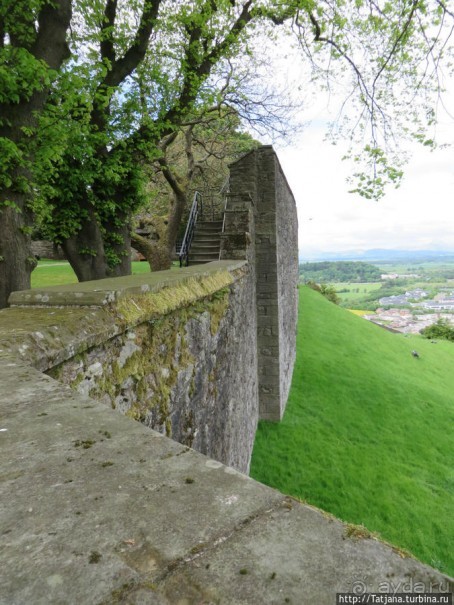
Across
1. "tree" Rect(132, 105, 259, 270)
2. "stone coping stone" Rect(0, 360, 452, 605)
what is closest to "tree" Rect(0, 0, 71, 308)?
"tree" Rect(132, 105, 259, 270)

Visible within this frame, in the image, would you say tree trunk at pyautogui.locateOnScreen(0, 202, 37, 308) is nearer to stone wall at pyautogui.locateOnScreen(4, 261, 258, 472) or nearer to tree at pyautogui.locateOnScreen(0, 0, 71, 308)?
tree at pyautogui.locateOnScreen(0, 0, 71, 308)

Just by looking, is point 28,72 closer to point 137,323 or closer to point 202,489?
point 137,323

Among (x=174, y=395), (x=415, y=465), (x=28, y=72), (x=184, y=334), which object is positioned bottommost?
(x=415, y=465)

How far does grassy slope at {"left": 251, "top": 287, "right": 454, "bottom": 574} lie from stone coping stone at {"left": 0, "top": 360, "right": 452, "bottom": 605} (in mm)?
6713

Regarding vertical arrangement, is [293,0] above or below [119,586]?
above

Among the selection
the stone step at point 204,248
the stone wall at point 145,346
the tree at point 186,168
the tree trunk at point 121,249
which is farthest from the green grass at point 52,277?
the stone wall at point 145,346

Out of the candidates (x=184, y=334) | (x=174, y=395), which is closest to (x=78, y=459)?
(x=174, y=395)

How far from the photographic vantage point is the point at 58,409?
1.46 m

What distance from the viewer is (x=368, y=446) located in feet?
30.4

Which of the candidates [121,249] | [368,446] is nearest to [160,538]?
[121,249]

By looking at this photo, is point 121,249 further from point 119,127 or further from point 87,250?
point 119,127

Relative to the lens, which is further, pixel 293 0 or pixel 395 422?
pixel 395 422

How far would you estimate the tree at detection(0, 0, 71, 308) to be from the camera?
5043 millimetres

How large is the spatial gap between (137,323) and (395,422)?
412 inches
